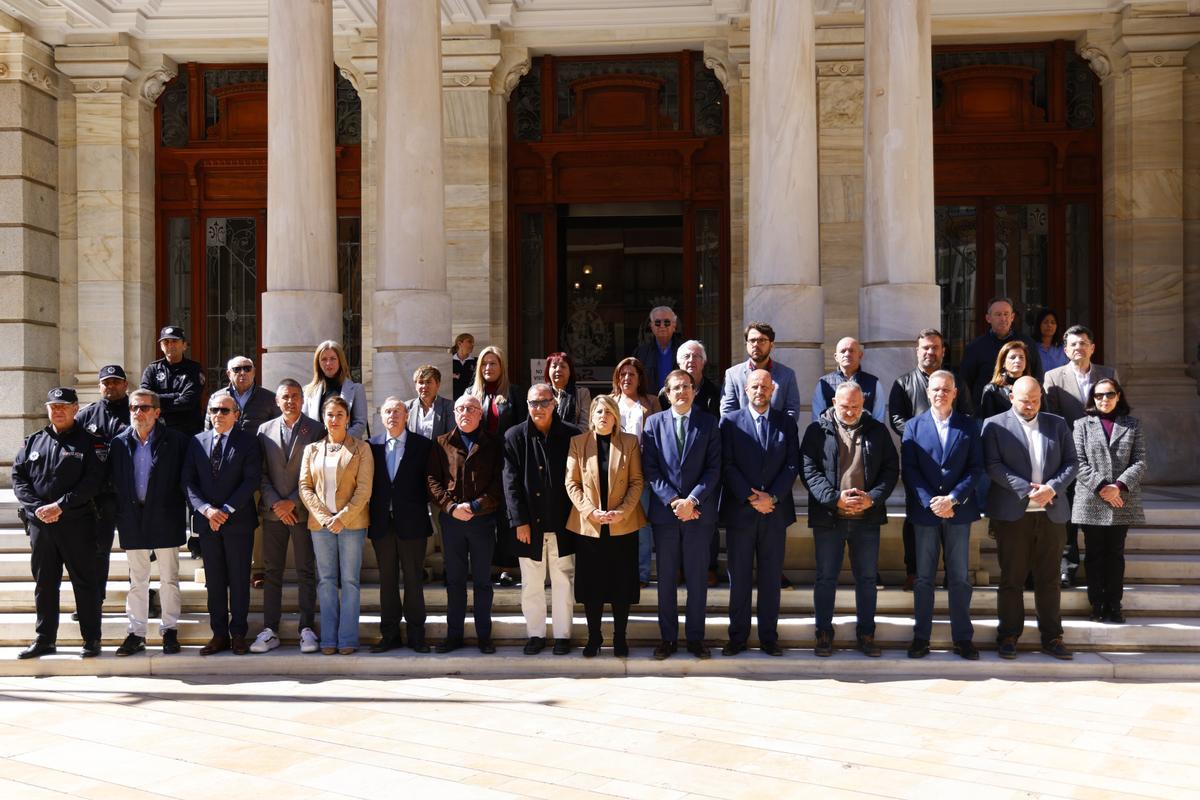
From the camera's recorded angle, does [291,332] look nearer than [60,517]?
No

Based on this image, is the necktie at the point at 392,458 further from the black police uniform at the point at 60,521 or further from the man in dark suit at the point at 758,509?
the man in dark suit at the point at 758,509

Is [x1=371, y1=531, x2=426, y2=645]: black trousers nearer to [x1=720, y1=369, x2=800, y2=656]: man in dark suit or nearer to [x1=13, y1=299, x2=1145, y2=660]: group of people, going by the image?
[x1=13, y1=299, x2=1145, y2=660]: group of people

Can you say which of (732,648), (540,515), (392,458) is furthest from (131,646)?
(732,648)

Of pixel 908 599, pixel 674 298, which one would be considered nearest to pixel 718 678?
pixel 908 599

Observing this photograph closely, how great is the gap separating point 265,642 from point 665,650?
9.74ft

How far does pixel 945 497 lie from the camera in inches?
349

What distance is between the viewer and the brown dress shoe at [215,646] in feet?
29.9

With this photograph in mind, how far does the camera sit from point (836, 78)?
14758 millimetres

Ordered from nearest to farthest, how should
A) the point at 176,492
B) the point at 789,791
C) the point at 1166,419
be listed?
1. the point at 789,791
2. the point at 176,492
3. the point at 1166,419

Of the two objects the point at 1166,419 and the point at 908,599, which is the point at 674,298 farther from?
the point at 908,599

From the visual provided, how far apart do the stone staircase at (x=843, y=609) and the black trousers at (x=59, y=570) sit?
0.29 meters

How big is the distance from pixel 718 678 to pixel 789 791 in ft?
8.12

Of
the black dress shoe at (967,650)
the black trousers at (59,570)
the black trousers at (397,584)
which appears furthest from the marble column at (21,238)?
the black dress shoe at (967,650)

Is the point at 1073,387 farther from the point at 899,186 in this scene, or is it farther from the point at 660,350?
the point at 660,350
